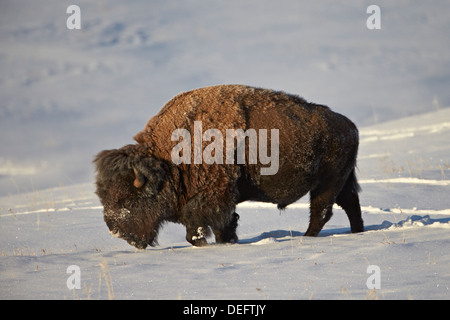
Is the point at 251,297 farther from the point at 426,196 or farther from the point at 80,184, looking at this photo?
the point at 80,184

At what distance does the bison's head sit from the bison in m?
0.01

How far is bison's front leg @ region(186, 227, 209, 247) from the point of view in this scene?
627 centimetres

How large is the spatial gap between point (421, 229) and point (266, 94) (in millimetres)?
2619

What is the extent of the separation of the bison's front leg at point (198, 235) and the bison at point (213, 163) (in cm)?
1

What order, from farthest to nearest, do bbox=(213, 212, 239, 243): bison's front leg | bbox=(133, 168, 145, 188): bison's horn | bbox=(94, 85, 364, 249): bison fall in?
bbox=(213, 212, 239, 243): bison's front leg, bbox=(94, 85, 364, 249): bison, bbox=(133, 168, 145, 188): bison's horn

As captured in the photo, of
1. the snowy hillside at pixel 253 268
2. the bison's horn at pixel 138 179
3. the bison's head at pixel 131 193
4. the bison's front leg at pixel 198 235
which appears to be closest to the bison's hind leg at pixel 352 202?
the snowy hillside at pixel 253 268

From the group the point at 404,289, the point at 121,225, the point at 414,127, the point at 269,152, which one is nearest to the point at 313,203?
the point at 269,152

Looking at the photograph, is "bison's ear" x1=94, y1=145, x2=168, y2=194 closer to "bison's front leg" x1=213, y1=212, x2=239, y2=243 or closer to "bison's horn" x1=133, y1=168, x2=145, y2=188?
"bison's horn" x1=133, y1=168, x2=145, y2=188

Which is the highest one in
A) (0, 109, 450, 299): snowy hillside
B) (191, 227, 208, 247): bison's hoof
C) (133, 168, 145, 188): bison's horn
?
(133, 168, 145, 188): bison's horn

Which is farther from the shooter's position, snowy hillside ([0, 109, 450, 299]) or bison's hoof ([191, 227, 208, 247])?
bison's hoof ([191, 227, 208, 247])

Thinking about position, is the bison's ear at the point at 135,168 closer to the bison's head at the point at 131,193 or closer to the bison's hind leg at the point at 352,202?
the bison's head at the point at 131,193

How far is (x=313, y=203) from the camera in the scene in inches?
275

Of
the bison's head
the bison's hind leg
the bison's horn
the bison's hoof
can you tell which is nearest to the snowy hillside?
the bison's hoof

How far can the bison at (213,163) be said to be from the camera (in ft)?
20.4
